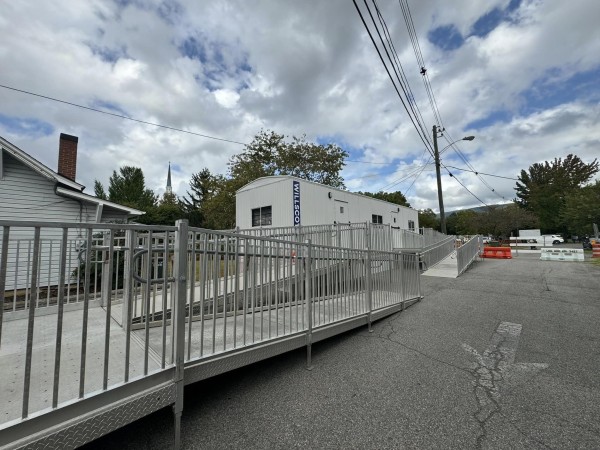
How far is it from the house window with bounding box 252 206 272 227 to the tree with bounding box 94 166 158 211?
28.4 metres

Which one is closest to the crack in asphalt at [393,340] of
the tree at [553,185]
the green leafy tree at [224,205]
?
the green leafy tree at [224,205]

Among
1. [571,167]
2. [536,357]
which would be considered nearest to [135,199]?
[536,357]

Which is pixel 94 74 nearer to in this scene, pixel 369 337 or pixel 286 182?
pixel 286 182

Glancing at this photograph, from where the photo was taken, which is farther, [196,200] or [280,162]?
[196,200]

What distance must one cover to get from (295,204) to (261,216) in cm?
192

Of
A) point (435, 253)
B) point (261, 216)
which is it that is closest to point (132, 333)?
point (261, 216)

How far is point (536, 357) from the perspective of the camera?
3.82m

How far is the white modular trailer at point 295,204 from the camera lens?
10.5 metres

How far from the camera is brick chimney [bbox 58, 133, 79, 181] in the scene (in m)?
11.5

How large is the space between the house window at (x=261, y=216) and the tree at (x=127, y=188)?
28373 mm

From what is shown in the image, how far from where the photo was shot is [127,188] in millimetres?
35500

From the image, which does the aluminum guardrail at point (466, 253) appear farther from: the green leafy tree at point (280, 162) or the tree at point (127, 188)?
the tree at point (127, 188)

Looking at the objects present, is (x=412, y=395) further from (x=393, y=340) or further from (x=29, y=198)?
(x=29, y=198)

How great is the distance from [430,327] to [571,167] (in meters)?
59.2
